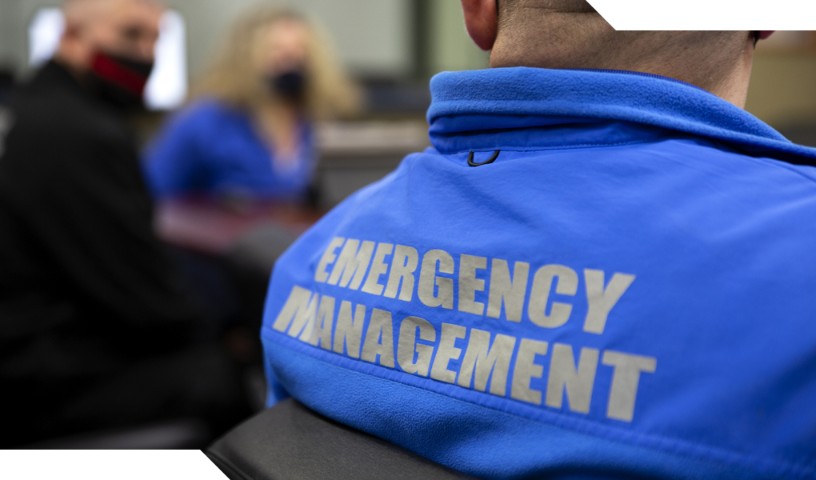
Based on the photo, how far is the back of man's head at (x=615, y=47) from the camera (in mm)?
538

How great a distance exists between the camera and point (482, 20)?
606 millimetres

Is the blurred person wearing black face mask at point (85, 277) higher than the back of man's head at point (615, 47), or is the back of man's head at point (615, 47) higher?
the back of man's head at point (615, 47)

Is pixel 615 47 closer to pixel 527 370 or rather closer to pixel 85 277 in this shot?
pixel 527 370

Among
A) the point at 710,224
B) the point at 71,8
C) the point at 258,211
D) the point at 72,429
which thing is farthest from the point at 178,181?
the point at 710,224

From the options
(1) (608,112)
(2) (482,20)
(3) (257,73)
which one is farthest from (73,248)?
(1) (608,112)

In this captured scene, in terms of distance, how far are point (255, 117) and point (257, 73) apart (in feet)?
0.41

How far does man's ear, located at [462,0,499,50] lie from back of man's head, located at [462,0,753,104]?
18mm

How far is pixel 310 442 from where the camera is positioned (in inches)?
23.1

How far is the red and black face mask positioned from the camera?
6.07ft

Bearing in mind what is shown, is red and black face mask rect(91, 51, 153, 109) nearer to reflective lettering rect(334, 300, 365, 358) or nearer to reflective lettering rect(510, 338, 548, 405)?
reflective lettering rect(334, 300, 365, 358)

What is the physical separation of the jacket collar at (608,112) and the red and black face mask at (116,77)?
1.45 metres

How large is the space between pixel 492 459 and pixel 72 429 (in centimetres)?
123

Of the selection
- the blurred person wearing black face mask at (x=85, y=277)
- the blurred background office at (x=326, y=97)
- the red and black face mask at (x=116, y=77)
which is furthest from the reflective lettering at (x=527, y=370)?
the red and black face mask at (x=116, y=77)

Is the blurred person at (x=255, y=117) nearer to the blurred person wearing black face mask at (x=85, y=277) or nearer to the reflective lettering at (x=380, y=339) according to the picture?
the blurred person wearing black face mask at (x=85, y=277)
